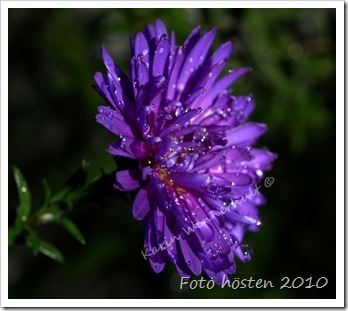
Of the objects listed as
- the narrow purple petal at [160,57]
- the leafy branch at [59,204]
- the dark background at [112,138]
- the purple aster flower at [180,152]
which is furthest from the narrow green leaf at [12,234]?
the dark background at [112,138]

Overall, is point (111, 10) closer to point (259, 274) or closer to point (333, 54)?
point (333, 54)

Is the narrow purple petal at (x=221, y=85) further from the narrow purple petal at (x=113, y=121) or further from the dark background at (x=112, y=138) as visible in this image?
the dark background at (x=112, y=138)

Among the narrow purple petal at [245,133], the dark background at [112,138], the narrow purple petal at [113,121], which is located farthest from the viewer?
the dark background at [112,138]

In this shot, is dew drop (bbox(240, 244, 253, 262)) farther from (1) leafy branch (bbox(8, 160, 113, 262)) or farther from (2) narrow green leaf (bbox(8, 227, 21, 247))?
(2) narrow green leaf (bbox(8, 227, 21, 247))

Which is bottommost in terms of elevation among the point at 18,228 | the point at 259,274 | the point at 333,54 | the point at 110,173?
the point at 259,274

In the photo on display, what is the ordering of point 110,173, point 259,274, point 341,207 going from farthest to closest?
1. point 259,274
2. point 341,207
3. point 110,173

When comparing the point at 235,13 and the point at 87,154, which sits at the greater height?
the point at 235,13

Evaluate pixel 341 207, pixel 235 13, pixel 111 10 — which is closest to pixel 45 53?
pixel 111 10

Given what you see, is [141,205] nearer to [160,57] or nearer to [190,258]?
[190,258]
